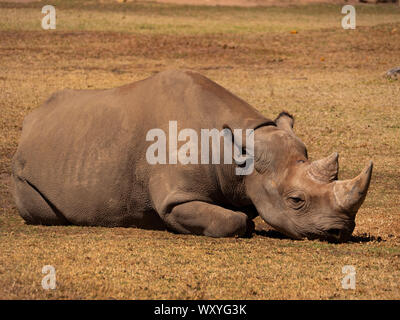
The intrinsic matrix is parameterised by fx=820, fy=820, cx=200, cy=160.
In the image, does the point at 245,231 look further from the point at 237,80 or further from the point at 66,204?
the point at 237,80

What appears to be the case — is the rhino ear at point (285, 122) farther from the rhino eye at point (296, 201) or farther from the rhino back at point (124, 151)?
the rhino eye at point (296, 201)

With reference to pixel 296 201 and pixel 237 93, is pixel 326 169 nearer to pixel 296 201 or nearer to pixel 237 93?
pixel 296 201

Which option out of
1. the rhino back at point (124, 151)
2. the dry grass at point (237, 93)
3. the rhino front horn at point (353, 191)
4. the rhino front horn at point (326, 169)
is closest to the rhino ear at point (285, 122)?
the rhino back at point (124, 151)

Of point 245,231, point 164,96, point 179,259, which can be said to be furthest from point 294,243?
point 164,96

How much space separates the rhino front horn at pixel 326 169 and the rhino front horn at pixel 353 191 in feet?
0.52

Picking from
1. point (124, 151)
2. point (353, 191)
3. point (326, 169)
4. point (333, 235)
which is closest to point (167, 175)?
point (124, 151)

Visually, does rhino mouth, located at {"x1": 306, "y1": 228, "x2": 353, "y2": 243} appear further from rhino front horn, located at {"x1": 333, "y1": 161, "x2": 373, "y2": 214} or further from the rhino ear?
the rhino ear

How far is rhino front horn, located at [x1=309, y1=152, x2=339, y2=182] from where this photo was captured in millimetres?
7668

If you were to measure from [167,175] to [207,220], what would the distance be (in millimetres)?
652

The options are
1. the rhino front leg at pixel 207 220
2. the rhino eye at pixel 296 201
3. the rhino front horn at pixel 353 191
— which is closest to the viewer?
the rhino front horn at pixel 353 191

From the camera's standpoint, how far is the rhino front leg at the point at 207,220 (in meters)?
8.05

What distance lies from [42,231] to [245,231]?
2.19 m

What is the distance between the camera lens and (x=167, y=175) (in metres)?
8.37
